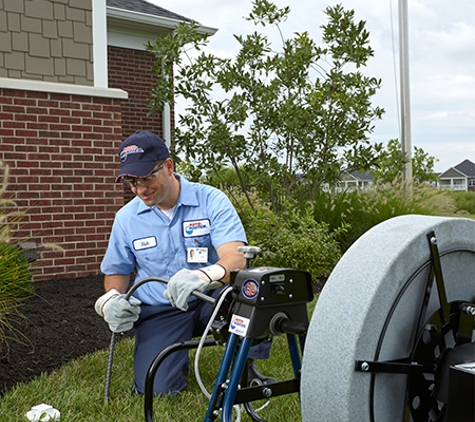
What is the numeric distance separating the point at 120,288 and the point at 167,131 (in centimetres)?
740

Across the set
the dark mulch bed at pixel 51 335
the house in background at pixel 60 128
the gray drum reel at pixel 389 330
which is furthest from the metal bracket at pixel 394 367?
the house in background at pixel 60 128

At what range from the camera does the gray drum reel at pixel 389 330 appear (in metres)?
1.96

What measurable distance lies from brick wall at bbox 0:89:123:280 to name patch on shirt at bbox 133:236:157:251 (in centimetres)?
417

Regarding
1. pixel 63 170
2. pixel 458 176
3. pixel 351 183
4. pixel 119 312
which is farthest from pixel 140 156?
pixel 458 176

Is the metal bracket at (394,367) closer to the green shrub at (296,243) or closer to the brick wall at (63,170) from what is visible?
the green shrub at (296,243)

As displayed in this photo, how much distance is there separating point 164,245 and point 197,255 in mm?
239

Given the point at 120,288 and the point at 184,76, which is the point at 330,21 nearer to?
the point at 184,76

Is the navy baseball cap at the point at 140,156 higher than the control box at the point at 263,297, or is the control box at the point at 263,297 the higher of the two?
the navy baseball cap at the point at 140,156

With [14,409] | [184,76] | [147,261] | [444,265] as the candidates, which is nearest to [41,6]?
[184,76]

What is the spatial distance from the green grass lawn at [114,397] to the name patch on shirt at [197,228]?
90 cm

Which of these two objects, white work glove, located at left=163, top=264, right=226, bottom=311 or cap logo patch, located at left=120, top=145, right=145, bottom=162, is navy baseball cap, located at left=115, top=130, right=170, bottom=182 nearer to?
cap logo patch, located at left=120, top=145, right=145, bottom=162

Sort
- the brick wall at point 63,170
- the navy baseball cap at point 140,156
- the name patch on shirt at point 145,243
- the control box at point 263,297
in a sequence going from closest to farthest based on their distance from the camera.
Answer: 1. the control box at point 263,297
2. the navy baseball cap at point 140,156
3. the name patch on shirt at point 145,243
4. the brick wall at point 63,170

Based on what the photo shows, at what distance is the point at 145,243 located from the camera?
11.9 feet

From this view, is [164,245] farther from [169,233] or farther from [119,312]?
[119,312]
